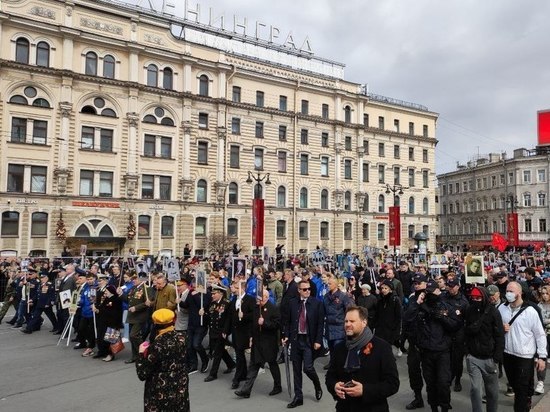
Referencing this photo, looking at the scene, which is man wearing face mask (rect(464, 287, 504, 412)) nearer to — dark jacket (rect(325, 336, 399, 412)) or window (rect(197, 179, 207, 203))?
dark jacket (rect(325, 336, 399, 412))

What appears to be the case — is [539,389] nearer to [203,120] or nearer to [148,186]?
[148,186]

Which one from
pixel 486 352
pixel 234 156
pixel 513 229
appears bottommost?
pixel 486 352

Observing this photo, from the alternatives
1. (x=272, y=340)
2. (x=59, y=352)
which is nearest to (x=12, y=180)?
A: (x=59, y=352)

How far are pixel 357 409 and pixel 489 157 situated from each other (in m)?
80.8

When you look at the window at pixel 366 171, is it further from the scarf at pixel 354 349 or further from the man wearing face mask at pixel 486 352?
the scarf at pixel 354 349

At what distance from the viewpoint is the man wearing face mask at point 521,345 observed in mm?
6530

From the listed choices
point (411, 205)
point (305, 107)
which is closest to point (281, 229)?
point (305, 107)

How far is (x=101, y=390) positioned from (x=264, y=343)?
10.3 feet

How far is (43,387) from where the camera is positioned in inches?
345

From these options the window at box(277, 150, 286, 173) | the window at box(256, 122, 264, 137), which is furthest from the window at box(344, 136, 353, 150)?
the window at box(256, 122, 264, 137)

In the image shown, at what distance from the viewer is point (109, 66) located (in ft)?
122

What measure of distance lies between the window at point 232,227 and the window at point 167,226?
5.34 m

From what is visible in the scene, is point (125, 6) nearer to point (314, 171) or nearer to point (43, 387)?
point (314, 171)

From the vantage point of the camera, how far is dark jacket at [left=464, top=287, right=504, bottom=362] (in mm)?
6465
